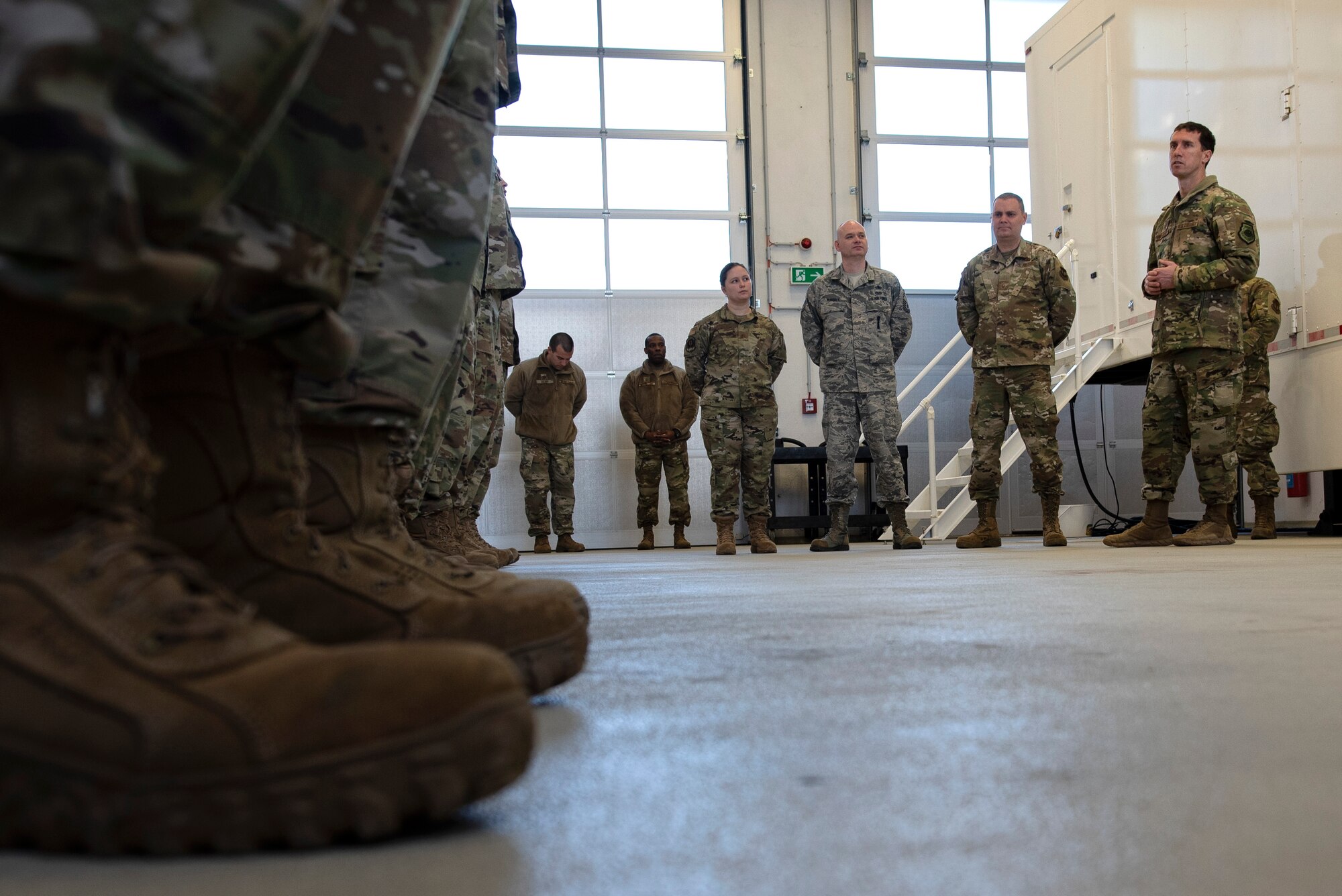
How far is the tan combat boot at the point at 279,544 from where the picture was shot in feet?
2.78

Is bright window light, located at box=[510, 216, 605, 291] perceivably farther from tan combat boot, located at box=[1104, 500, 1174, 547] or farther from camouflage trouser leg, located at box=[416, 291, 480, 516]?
camouflage trouser leg, located at box=[416, 291, 480, 516]

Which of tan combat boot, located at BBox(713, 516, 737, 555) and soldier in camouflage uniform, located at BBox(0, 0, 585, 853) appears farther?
tan combat boot, located at BBox(713, 516, 737, 555)

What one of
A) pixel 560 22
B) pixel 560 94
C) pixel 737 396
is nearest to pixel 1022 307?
pixel 737 396

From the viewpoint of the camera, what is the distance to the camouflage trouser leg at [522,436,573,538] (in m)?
8.00

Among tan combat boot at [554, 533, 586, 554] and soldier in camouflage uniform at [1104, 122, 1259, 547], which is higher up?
soldier in camouflage uniform at [1104, 122, 1259, 547]

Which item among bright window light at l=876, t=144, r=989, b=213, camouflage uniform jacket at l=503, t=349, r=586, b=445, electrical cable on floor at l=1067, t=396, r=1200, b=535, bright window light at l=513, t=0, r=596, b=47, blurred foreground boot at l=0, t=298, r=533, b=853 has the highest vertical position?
bright window light at l=513, t=0, r=596, b=47

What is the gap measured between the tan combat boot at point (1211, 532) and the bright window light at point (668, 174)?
515cm

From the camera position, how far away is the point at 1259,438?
215 inches

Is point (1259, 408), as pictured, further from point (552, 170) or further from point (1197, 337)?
point (552, 170)

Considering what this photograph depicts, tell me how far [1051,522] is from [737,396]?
1724 millimetres

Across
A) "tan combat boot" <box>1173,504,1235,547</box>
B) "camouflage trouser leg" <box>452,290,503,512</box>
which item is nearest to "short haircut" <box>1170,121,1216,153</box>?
"tan combat boot" <box>1173,504,1235,547</box>

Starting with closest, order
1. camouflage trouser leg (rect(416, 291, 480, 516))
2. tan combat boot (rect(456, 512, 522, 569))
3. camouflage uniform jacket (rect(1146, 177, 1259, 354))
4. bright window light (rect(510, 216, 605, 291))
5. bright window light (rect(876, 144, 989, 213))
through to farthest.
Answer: camouflage trouser leg (rect(416, 291, 480, 516)), tan combat boot (rect(456, 512, 522, 569)), camouflage uniform jacket (rect(1146, 177, 1259, 354)), bright window light (rect(510, 216, 605, 291)), bright window light (rect(876, 144, 989, 213))

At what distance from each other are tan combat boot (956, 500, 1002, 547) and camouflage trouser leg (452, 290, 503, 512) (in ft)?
7.61

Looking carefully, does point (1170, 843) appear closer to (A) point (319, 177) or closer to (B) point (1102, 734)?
(B) point (1102, 734)
